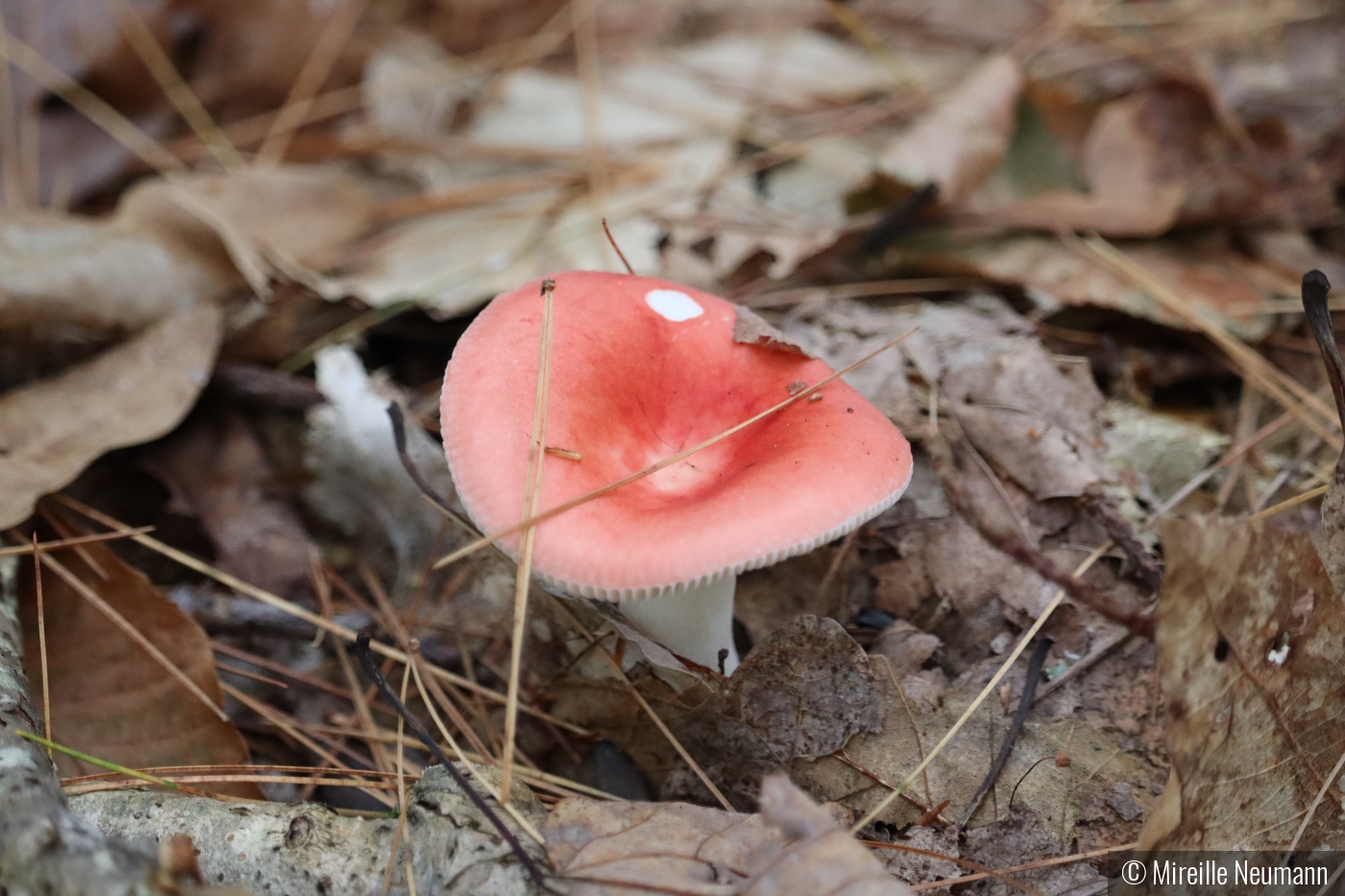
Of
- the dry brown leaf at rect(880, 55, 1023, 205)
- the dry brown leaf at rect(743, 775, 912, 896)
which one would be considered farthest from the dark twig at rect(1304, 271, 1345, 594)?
the dry brown leaf at rect(880, 55, 1023, 205)

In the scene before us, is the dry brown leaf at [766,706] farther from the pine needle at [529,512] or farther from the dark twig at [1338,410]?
the dark twig at [1338,410]

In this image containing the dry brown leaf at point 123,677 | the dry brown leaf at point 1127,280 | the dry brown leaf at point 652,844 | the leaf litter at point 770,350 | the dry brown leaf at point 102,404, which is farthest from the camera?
the dry brown leaf at point 1127,280

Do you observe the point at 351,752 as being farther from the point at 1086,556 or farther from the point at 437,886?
the point at 1086,556

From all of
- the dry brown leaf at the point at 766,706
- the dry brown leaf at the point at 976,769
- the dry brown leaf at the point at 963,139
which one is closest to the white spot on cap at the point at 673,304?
the dry brown leaf at the point at 766,706

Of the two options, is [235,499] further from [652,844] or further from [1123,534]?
[1123,534]

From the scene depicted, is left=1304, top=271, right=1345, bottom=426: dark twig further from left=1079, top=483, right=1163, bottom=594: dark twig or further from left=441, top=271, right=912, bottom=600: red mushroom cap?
left=441, top=271, right=912, bottom=600: red mushroom cap

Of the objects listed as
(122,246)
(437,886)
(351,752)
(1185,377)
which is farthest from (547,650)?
(1185,377)
